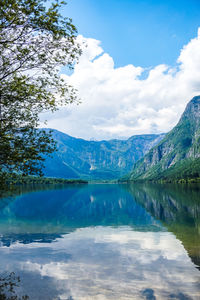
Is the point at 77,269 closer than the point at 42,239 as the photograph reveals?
Yes

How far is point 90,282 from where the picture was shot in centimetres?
1856

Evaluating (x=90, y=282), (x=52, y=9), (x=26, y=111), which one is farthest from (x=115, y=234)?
(x=52, y=9)

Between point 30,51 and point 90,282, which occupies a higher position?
point 30,51

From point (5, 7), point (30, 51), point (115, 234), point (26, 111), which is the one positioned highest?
point (5, 7)

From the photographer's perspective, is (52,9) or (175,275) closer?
(52,9)

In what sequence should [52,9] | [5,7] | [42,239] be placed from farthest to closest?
[42,239], [52,9], [5,7]

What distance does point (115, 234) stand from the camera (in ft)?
120

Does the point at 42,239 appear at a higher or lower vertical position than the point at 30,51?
lower

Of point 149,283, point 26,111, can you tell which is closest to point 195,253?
point 149,283

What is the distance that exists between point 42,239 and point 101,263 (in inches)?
537

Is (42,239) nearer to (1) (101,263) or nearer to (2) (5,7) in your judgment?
(1) (101,263)

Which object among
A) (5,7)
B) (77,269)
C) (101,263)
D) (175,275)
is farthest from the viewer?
(101,263)

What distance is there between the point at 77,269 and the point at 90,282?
3226 mm

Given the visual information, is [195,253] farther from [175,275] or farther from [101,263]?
[101,263]
